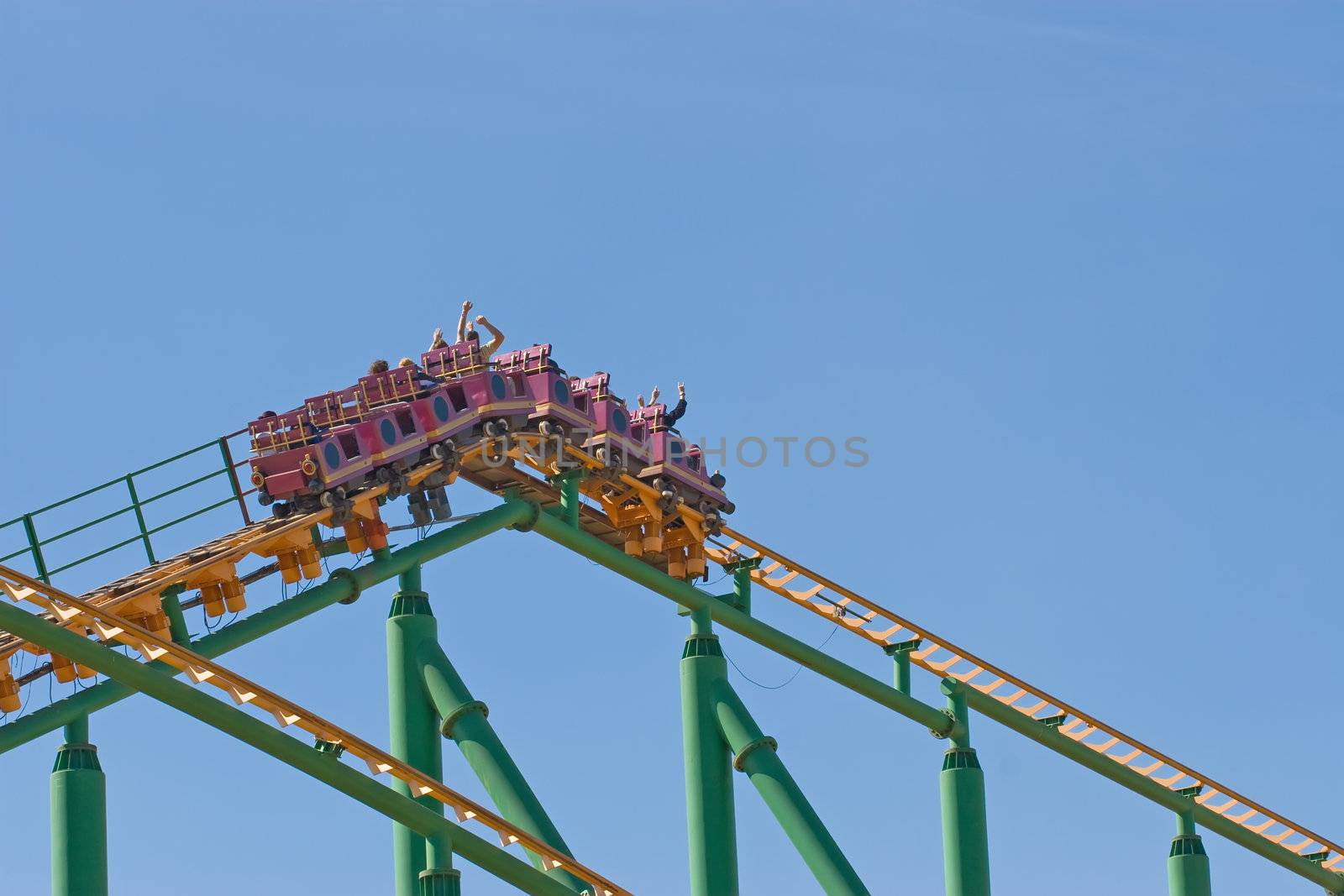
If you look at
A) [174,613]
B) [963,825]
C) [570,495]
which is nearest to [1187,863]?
[963,825]

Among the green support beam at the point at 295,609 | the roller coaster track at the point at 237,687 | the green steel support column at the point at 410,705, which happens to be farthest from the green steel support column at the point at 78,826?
the green steel support column at the point at 410,705

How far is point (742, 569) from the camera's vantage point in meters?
18.4

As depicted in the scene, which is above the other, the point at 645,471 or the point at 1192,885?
the point at 645,471

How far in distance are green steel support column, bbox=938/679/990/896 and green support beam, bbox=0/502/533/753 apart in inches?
150

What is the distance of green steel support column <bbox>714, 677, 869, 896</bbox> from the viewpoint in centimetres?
1694

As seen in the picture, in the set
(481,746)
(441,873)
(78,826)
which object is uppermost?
(481,746)

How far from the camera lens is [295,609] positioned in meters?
15.5

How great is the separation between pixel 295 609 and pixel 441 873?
2753 mm

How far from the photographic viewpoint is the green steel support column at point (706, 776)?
55.7ft

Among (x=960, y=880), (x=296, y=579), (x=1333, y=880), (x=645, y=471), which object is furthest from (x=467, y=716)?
(x=1333, y=880)

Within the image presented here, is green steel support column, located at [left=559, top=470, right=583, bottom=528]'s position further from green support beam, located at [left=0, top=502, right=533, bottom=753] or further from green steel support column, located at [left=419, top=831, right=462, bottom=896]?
green steel support column, located at [left=419, top=831, right=462, bottom=896]

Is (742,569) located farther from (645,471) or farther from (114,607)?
(114,607)

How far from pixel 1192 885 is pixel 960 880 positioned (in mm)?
2570

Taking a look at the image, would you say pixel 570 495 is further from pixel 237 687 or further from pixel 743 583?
pixel 237 687
